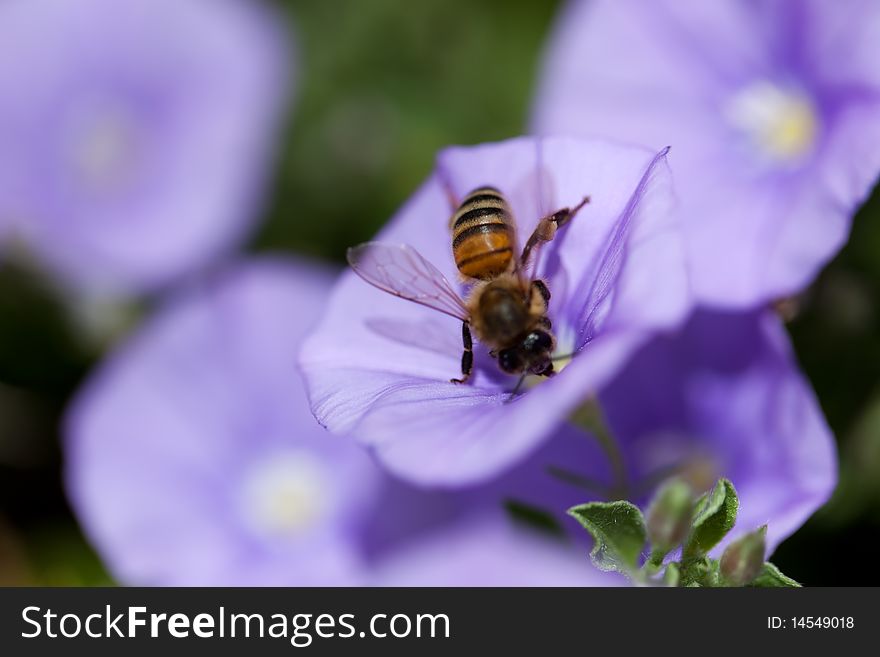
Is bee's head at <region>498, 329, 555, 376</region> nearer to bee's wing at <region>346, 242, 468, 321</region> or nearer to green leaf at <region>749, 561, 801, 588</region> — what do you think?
bee's wing at <region>346, 242, 468, 321</region>

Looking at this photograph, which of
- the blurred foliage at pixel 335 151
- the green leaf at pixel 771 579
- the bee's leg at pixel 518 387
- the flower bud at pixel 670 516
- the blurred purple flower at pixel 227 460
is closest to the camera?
the flower bud at pixel 670 516

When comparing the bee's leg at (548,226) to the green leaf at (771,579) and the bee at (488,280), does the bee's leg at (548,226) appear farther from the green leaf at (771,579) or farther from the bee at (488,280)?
the green leaf at (771,579)

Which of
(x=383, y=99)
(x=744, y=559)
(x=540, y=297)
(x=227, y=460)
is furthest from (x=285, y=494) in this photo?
(x=744, y=559)

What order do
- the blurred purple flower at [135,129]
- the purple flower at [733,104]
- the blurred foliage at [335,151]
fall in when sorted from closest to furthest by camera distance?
the purple flower at [733,104], the blurred foliage at [335,151], the blurred purple flower at [135,129]

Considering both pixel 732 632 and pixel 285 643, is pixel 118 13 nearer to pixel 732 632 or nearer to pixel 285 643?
pixel 285 643

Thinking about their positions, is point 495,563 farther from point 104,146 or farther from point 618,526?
point 104,146

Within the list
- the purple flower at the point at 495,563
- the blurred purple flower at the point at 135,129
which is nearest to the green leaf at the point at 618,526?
the purple flower at the point at 495,563

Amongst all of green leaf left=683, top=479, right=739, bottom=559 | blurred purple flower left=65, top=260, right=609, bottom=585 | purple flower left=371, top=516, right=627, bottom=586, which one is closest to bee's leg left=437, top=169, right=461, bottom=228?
green leaf left=683, top=479, right=739, bottom=559
